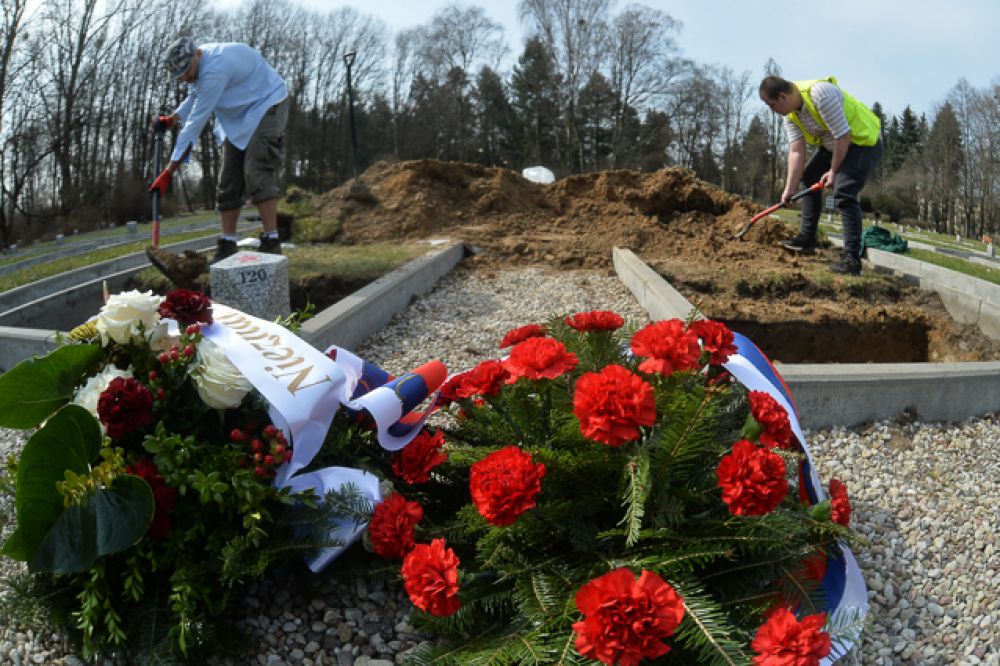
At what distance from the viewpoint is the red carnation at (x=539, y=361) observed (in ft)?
5.88

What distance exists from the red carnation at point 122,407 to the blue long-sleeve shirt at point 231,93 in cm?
425

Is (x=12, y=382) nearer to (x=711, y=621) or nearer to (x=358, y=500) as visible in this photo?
(x=358, y=500)

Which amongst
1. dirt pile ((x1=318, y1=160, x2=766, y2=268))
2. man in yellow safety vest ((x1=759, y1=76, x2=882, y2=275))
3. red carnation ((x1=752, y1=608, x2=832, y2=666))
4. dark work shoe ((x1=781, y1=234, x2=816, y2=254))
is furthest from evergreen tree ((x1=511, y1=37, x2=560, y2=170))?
red carnation ((x1=752, y1=608, x2=832, y2=666))

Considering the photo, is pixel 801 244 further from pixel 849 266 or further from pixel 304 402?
pixel 304 402

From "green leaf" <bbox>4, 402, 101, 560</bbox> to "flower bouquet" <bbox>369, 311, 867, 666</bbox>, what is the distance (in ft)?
2.44

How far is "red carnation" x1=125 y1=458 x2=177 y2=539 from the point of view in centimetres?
177

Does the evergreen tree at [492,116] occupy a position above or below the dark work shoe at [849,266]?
above

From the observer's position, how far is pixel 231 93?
19.3 feet

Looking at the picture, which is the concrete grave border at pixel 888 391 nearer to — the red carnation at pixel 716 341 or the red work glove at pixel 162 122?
the red carnation at pixel 716 341

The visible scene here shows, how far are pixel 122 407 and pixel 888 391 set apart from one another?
10.1 feet

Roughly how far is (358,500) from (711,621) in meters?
0.95

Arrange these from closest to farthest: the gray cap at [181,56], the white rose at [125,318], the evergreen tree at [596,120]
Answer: the white rose at [125,318]
the gray cap at [181,56]
the evergreen tree at [596,120]

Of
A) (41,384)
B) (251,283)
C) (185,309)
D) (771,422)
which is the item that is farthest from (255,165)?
(771,422)

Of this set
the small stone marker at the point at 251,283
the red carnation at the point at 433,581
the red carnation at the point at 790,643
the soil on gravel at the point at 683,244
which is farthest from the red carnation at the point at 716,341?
the soil on gravel at the point at 683,244
